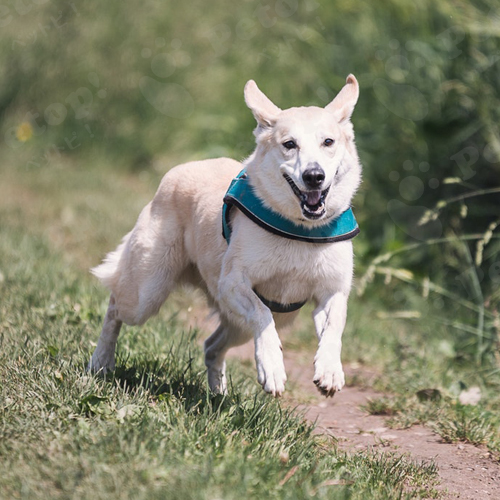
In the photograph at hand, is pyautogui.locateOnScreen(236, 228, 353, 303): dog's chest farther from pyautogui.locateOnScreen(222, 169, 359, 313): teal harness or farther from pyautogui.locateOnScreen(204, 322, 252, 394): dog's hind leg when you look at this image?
pyautogui.locateOnScreen(204, 322, 252, 394): dog's hind leg

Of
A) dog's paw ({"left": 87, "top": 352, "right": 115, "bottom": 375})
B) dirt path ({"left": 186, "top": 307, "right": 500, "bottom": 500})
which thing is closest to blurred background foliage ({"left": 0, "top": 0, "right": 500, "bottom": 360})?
dirt path ({"left": 186, "top": 307, "right": 500, "bottom": 500})

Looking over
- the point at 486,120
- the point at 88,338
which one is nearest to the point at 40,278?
the point at 88,338

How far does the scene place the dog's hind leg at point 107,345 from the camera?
4.10 metres

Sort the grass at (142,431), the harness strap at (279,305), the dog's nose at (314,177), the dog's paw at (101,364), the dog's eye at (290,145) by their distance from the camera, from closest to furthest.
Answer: the grass at (142,431) < the dog's nose at (314,177) < the dog's eye at (290,145) < the harness strap at (279,305) < the dog's paw at (101,364)

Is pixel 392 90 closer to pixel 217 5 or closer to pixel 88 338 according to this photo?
pixel 88 338

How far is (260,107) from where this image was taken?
13.1ft

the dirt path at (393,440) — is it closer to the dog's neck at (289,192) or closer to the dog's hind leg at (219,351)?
the dog's hind leg at (219,351)

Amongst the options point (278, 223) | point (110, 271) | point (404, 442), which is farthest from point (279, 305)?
point (110, 271)

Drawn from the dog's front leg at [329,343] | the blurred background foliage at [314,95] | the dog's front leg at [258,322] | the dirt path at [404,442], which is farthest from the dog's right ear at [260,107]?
the dirt path at [404,442]

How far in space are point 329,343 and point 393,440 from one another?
2.98 feet

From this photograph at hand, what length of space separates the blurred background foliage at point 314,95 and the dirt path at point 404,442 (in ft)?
2.99

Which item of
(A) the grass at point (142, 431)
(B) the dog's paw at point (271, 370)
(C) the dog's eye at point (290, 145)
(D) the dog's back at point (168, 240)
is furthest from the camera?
(D) the dog's back at point (168, 240)

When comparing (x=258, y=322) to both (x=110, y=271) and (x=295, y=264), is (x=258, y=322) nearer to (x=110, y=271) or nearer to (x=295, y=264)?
(x=295, y=264)

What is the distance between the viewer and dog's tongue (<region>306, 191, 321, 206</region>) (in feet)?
11.6
